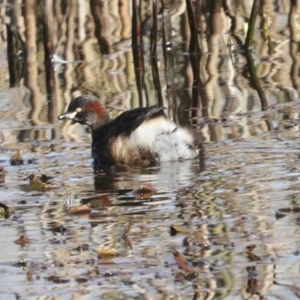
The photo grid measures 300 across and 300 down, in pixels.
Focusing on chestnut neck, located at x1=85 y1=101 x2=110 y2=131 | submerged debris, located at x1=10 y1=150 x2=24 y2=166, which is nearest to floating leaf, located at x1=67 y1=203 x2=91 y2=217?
submerged debris, located at x1=10 y1=150 x2=24 y2=166

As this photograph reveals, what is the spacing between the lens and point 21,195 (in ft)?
20.4

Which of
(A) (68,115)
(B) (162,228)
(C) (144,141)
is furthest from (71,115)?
(B) (162,228)

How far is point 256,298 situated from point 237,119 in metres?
4.20

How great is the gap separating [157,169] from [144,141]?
220 mm

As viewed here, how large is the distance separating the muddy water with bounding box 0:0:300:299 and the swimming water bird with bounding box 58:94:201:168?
118 millimetres

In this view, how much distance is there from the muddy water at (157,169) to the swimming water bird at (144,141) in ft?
0.39

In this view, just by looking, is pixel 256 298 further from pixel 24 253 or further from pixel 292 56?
pixel 292 56

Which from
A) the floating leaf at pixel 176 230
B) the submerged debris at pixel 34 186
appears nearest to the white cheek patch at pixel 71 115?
the submerged debris at pixel 34 186

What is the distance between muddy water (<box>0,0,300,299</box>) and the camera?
446 centimetres

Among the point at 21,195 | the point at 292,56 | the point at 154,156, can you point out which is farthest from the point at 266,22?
the point at 21,195

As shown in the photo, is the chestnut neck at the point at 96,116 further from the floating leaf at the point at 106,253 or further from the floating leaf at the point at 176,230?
the floating leaf at the point at 106,253

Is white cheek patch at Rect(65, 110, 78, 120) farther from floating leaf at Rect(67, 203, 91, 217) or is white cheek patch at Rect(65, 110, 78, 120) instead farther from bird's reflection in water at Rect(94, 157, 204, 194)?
floating leaf at Rect(67, 203, 91, 217)

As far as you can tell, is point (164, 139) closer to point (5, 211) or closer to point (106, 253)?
point (5, 211)

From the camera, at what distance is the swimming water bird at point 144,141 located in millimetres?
7008
